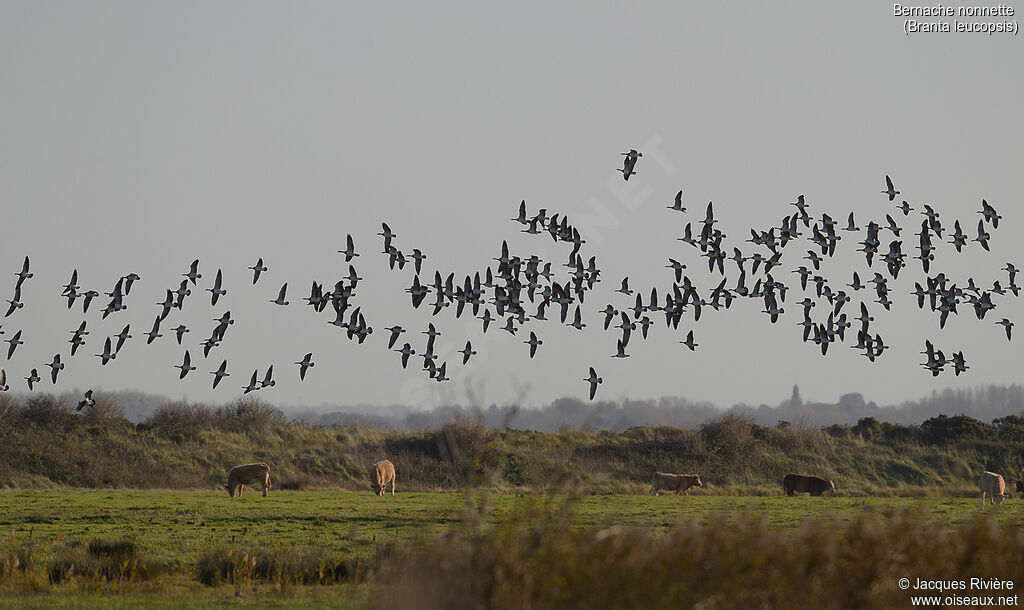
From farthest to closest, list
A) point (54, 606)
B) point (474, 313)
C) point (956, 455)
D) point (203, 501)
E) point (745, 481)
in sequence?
point (956, 455) < point (745, 481) < point (203, 501) < point (474, 313) < point (54, 606)

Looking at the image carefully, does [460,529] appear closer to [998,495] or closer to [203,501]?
[203,501]

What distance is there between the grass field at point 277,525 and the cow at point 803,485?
1.10m

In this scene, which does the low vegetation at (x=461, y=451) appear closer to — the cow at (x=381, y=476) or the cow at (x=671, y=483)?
the cow at (x=671, y=483)

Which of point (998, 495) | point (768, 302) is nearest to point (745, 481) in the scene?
point (998, 495)

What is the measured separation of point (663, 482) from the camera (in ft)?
172

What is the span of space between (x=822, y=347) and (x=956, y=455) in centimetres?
3454

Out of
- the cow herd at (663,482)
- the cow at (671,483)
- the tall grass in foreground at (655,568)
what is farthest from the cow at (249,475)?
the tall grass in foreground at (655,568)

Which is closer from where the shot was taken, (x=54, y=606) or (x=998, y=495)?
(x=54, y=606)

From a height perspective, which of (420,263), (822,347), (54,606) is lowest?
(54,606)

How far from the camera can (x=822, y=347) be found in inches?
1614

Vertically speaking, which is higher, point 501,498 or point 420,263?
point 420,263

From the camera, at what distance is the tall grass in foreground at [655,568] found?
12023 mm

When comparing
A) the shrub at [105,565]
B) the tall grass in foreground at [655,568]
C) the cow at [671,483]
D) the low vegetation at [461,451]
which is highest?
the low vegetation at [461,451]

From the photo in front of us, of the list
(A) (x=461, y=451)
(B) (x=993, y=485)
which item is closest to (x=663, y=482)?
(A) (x=461, y=451)
